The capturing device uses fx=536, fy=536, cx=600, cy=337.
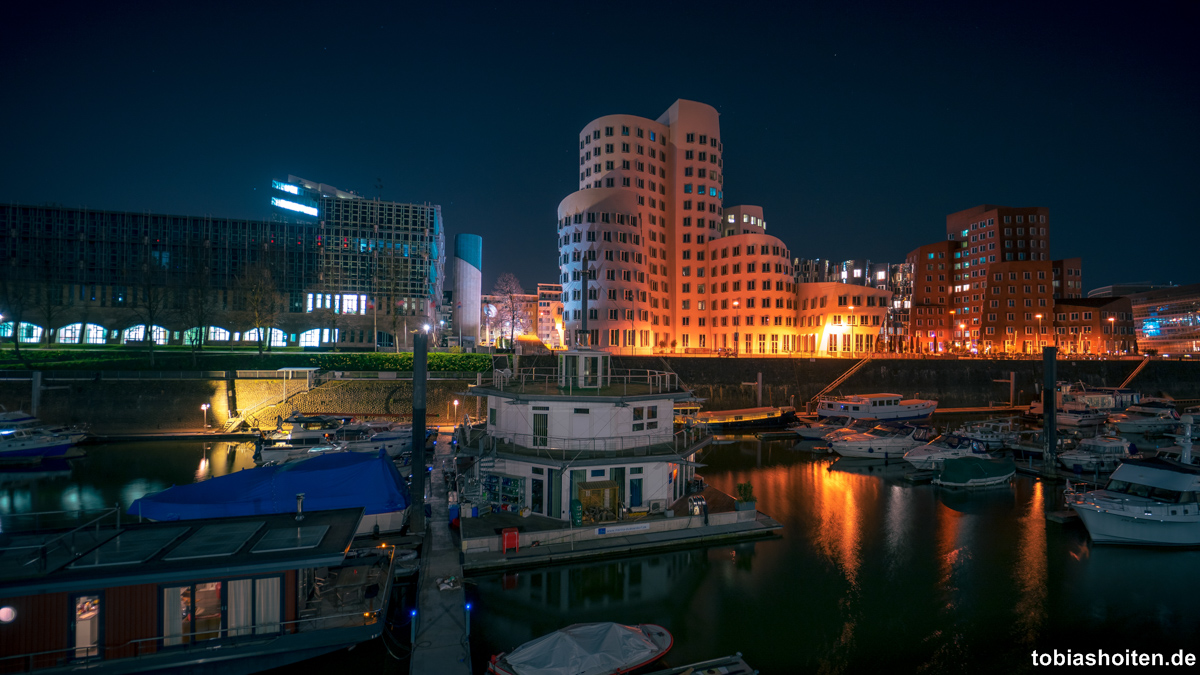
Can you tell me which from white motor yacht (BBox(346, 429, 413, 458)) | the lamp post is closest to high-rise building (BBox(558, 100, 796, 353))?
the lamp post

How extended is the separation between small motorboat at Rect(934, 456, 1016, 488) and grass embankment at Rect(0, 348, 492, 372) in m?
37.1

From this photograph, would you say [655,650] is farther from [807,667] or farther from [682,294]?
[682,294]

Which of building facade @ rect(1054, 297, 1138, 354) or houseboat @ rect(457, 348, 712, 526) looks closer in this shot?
houseboat @ rect(457, 348, 712, 526)

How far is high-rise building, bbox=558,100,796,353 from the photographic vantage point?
218 ft

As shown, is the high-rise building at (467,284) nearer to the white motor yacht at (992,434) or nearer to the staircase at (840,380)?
the staircase at (840,380)

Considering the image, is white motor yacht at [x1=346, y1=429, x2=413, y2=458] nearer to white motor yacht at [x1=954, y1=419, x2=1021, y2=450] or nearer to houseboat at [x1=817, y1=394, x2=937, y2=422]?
houseboat at [x1=817, y1=394, x2=937, y2=422]

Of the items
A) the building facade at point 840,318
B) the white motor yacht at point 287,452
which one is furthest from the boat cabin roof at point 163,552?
the building facade at point 840,318

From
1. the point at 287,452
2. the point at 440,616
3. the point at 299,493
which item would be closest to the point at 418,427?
the point at 299,493

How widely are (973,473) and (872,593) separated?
18.5m

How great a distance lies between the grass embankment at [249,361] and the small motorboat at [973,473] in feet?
122

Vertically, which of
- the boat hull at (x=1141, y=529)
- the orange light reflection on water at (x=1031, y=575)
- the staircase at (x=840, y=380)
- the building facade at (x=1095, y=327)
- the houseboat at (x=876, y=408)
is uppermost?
the building facade at (x=1095, y=327)

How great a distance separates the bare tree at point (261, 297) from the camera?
62375 millimetres

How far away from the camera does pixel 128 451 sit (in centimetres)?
3853

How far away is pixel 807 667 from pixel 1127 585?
14.3 metres
